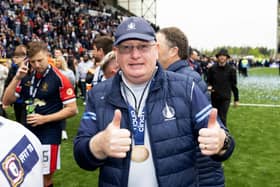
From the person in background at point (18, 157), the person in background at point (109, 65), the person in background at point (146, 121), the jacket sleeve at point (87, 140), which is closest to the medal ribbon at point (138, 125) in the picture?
the person in background at point (146, 121)

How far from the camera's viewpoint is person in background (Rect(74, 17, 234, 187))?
6.26ft

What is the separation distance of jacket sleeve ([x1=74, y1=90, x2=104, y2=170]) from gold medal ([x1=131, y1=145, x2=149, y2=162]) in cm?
15

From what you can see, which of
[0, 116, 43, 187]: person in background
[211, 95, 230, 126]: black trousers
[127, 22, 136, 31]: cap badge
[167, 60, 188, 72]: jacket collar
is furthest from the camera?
[211, 95, 230, 126]: black trousers

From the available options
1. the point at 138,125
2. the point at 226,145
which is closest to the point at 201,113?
the point at 226,145

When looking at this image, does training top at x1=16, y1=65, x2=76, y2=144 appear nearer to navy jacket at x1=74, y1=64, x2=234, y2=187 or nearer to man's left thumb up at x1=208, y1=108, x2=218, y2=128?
navy jacket at x1=74, y1=64, x2=234, y2=187

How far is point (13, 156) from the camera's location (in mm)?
1117

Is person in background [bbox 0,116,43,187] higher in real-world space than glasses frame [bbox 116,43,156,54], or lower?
lower

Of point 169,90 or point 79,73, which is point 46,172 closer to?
point 169,90

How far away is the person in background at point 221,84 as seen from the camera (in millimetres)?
7109

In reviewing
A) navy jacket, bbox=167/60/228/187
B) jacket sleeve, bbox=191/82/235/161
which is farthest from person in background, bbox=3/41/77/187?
jacket sleeve, bbox=191/82/235/161

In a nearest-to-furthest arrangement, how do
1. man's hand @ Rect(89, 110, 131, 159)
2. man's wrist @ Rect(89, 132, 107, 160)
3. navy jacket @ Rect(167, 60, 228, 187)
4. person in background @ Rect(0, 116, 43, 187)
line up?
1. person in background @ Rect(0, 116, 43, 187)
2. man's hand @ Rect(89, 110, 131, 159)
3. man's wrist @ Rect(89, 132, 107, 160)
4. navy jacket @ Rect(167, 60, 228, 187)

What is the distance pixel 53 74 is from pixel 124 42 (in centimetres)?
192

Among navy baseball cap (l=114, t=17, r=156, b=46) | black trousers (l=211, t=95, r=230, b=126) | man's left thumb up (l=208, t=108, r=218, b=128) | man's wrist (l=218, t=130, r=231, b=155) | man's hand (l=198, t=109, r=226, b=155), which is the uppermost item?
navy baseball cap (l=114, t=17, r=156, b=46)

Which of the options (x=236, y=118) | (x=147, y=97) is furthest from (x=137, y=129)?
(x=236, y=118)
